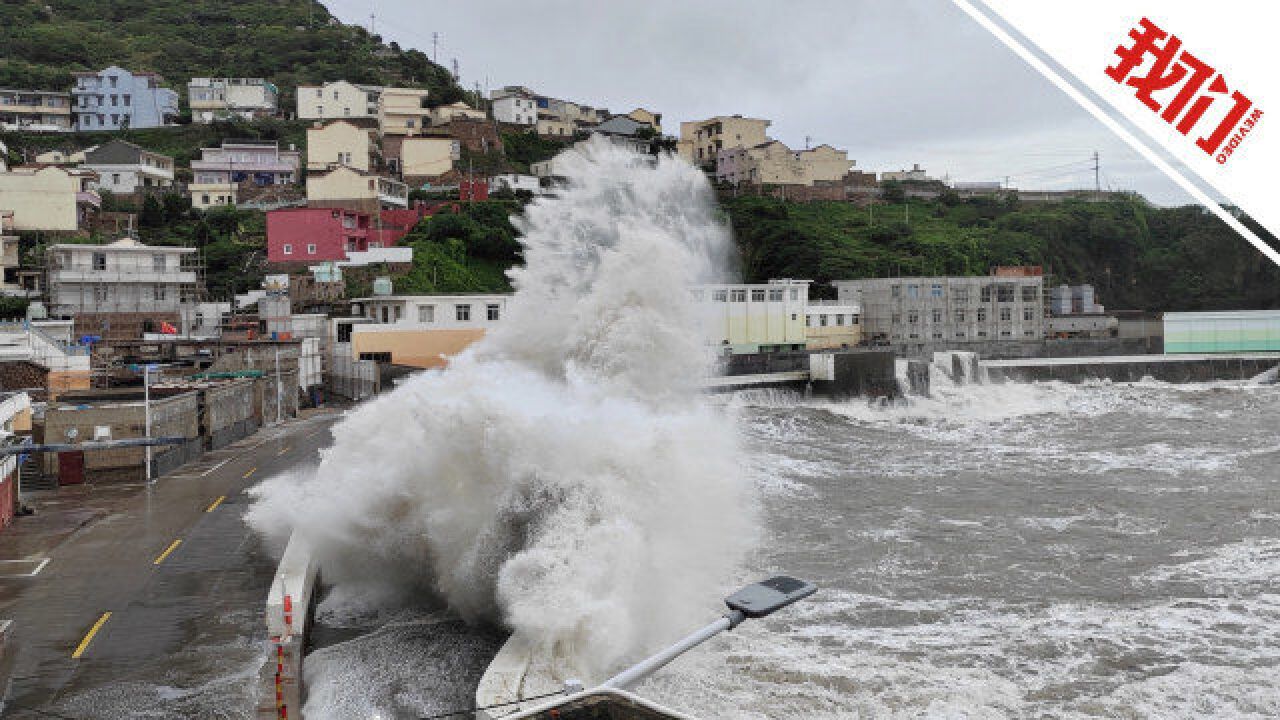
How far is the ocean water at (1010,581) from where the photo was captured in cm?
958

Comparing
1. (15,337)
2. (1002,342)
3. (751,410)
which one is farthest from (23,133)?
(1002,342)

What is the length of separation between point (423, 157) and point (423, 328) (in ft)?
91.4

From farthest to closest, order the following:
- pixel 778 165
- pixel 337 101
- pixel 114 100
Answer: pixel 778 165, pixel 337 101, pixel 114 100

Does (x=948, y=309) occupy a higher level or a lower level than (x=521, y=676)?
higher

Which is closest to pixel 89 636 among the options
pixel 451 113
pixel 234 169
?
pixel 234 169

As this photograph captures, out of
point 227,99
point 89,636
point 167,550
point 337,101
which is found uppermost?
point 227,99

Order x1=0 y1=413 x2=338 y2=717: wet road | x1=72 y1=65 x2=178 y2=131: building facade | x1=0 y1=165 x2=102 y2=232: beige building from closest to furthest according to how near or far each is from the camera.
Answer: x1=0 y1=413 x2=338 y2=717: wet road
x1=0 y1=165 x2=102 y2=232: beige building
x1=72 y1=65 x2=178 y2=131: building facade

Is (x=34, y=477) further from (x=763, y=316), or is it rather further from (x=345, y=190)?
(x=345, y=190)

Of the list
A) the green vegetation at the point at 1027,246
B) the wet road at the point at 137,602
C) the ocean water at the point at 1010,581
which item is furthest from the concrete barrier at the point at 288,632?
the green vegetation at the point at 1027,246

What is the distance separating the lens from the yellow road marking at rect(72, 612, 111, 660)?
1010 centimetres

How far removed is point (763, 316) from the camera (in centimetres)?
4084

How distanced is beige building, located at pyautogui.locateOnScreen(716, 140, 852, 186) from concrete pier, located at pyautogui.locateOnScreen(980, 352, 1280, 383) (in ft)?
110

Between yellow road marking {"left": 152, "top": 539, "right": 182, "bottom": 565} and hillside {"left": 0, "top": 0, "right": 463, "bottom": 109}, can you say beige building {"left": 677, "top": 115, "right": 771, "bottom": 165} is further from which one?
yellow road marking {"left": 152, "top": 539, "right": 182, "bottom": 565}

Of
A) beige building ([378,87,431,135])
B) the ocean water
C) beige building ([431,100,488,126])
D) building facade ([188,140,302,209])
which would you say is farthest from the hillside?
the ocean water
